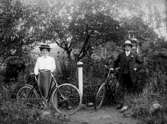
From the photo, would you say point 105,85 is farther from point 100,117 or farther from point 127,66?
point 100,117

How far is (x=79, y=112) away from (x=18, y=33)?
A: 296cm

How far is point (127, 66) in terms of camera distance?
21.0 ft

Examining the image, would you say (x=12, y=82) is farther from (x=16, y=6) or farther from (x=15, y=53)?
(x=16, y=6)

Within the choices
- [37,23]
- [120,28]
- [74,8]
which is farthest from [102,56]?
[37,23]

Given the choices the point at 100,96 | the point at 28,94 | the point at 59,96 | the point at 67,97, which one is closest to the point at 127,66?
the point at 100,96

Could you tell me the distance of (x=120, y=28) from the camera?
818 centimetres

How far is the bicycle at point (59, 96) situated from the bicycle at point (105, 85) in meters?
0.61

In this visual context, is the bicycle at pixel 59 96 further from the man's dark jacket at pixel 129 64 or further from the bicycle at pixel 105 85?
the man's dark jacket at pixel 129 64

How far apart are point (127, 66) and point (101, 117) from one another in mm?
1408

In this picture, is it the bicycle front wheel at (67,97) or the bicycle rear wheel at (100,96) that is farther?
the bicycle rear wheel at (100,96)

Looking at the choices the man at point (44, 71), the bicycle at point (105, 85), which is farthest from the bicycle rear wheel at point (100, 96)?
the man at point (44, 71)

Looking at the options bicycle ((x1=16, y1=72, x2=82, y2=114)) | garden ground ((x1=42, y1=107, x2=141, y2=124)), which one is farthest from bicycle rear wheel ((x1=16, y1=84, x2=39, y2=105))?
garden ground ((x1=42, y1=107, x2=141, y2=124))

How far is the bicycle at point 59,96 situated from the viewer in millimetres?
6090

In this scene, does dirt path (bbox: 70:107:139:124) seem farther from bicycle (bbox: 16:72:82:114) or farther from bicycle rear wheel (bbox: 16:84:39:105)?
bicycle rear wheel (bbox: 16:84:39:105)
